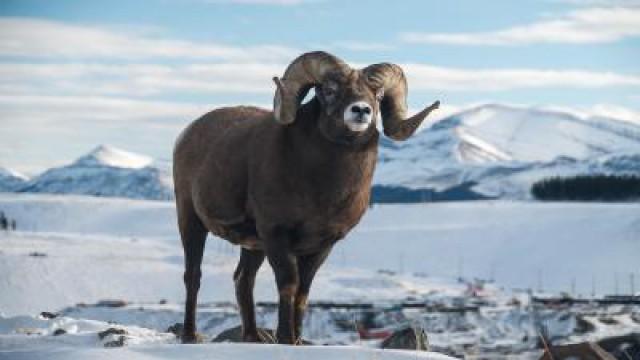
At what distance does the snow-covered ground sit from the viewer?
6619 cm

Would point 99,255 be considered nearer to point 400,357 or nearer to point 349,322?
point 349,322

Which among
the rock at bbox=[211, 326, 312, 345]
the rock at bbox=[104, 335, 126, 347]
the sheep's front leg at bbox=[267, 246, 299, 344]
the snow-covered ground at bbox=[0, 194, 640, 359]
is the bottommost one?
the snow-covered ground at bbox=[0, 194, 640, 359]

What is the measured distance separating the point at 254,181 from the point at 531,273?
110 meters

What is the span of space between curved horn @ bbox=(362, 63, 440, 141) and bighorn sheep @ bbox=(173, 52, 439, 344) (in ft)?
0.04

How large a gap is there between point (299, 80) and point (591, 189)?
160577 mm

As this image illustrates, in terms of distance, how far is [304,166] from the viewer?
499 inches

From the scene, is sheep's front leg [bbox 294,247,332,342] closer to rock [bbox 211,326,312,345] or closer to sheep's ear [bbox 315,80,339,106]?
rock [bbox 211,326,312,345]

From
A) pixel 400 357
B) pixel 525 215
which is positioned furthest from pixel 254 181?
pixel 525 215

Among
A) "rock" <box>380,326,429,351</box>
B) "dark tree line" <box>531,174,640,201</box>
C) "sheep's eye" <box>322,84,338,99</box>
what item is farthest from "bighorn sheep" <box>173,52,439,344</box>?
"dark tree line" <box>531,174,640,201</box>

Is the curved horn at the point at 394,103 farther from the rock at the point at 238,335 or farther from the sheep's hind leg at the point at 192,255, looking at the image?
the rock at the point at 238,335

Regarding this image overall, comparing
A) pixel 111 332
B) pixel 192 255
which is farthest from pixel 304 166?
pixel 111 332

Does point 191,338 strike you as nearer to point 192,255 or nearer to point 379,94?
point 192,255

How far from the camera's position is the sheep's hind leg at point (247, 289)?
14.7 metres

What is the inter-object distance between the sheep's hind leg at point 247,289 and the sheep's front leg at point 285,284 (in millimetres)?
1908
